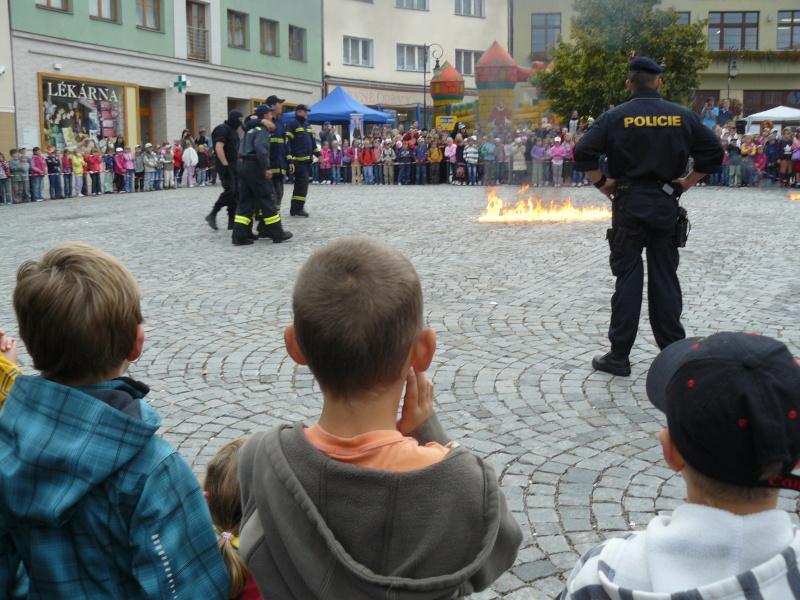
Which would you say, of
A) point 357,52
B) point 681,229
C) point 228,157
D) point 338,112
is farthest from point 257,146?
point 357,52

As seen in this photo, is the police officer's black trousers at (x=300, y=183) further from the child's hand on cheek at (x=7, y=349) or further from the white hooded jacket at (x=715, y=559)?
the white hooded jacket at (x=715, y=559)

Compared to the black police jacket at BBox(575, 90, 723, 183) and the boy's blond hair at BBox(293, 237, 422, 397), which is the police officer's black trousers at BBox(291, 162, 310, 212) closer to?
the black police jacket at BBox(575, 90, 723, 183)

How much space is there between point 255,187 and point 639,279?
7977 mm

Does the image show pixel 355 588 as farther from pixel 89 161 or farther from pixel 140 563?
pixel 89 161

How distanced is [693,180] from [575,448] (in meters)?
2.23

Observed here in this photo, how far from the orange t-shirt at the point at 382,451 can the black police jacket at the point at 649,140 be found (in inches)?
178

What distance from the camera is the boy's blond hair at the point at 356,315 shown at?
1.84m

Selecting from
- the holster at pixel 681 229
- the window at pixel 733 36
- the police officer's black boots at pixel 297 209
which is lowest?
the police officer's black boots at pixel 297 209

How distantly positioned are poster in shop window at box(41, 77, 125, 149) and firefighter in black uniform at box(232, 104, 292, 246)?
19.2 metres

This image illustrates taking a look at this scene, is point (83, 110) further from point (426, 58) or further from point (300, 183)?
point (426, 58)

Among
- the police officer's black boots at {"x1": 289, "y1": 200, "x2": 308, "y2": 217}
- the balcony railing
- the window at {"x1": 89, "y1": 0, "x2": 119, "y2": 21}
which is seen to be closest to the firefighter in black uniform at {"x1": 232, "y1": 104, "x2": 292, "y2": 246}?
the police officer's black boots at {"x1": 289, "y1": 200, "x2": 308, "y2": 217}

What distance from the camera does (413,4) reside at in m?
54.6

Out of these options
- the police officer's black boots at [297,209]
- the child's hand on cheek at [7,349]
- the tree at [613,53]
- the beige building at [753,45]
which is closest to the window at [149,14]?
the tree at [613,53]

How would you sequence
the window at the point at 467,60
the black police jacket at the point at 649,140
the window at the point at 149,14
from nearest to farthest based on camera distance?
the black police jacket at the point at 649,140 → the window at the point at 149,14 → the window at the point at 467,60
